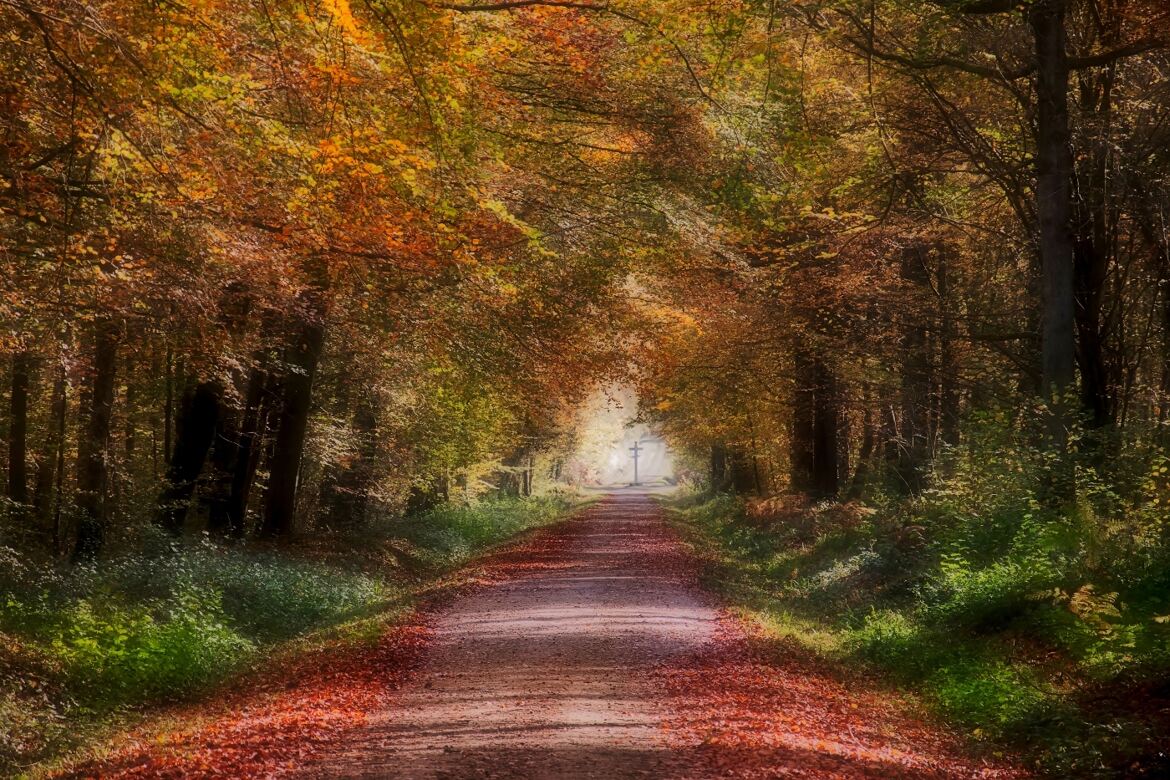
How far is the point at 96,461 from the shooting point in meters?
17.5

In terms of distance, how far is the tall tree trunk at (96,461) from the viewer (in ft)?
56.4

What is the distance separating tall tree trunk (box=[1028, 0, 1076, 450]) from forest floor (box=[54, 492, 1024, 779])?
5.21 m

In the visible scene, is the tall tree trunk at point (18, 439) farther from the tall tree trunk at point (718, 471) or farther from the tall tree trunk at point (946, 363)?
the tall tree trunk at point (718, 471)

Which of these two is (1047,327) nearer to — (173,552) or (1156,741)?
(1156,741)

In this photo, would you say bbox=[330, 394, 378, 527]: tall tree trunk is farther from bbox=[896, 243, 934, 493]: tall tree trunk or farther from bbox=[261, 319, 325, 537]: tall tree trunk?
bbox=[896, 243, 934, 493]: tall tree trunk

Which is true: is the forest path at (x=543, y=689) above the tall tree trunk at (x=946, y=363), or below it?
below

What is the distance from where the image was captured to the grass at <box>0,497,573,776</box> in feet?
32.0

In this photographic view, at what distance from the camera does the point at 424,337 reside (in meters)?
20.3

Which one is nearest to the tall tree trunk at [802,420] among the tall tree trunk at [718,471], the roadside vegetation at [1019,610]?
the roadside vegetation at [1019,610]

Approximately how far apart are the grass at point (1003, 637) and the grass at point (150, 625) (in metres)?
6.43

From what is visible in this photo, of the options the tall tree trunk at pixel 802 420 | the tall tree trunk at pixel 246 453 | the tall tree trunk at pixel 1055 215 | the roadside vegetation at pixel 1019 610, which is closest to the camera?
the roadside vegetation at pixel 1019 610

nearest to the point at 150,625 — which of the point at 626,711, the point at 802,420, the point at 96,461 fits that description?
the point at 626,711

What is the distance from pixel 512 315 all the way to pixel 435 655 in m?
9.57

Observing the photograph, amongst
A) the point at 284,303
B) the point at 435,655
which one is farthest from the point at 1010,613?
the point at 284,303
